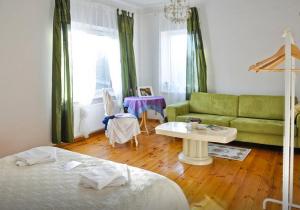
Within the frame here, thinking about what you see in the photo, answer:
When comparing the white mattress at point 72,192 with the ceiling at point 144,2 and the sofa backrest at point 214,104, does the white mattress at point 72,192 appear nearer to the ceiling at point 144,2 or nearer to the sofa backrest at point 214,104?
the sofa backrest at point 214,104

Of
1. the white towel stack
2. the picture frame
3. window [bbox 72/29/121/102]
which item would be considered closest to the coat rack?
the white towel stack

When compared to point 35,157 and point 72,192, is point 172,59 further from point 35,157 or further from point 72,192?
point 72,192

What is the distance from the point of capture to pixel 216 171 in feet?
10.2

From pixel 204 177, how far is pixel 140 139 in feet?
6.03

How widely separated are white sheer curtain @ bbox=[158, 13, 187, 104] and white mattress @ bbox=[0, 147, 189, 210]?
379cm

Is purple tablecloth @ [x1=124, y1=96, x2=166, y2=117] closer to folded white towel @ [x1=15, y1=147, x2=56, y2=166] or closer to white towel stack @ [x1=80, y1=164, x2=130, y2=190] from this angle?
folded white towel @ [x1=15, y1=147, x2=56, y2=166]

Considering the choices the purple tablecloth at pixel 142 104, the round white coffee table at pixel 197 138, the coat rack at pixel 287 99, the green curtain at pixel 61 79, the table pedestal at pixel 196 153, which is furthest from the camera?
the purple tablecloth at pixel 142 104

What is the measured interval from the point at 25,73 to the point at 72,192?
2.63 meters

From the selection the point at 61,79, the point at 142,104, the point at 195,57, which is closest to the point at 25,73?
the point at 61,79

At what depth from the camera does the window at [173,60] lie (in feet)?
17.3

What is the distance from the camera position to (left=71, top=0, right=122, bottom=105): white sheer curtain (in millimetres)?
4336

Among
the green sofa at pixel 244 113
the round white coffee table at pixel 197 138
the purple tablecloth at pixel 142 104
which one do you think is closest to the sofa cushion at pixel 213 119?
the green sofa at pixel 244 113

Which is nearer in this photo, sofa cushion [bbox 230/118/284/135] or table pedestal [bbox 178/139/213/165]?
table pedestal [bbox 178/139/213/165]

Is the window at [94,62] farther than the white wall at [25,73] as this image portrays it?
Yes
